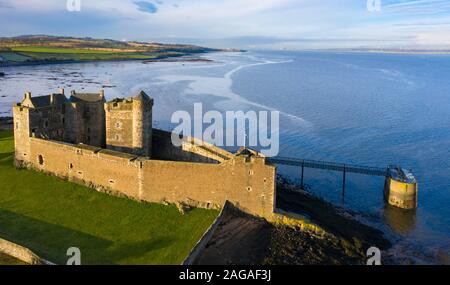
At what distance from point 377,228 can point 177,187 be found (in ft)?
55.9

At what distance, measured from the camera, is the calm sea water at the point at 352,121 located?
40156mm

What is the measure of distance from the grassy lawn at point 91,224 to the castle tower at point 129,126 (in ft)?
18.2

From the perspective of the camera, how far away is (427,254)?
3372 centimetres

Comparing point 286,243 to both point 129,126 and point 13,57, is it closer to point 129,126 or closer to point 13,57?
point 129,126

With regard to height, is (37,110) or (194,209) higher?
(37,110)

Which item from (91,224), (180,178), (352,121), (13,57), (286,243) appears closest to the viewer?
(286,243)

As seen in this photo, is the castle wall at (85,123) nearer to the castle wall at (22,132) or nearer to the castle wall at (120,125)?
the castle wall at (120,125)

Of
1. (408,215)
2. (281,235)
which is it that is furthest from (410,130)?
(281,235)

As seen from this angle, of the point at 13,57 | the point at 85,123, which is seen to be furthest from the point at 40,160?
the point at 13,57

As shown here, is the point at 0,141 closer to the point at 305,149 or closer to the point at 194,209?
the point at 194,209

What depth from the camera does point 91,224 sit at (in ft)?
98.2

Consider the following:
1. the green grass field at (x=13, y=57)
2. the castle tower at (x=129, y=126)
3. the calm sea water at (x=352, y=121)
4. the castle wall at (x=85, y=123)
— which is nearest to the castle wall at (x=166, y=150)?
the castle tower at (x=129, y=126)

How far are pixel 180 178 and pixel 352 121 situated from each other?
51777 mm
